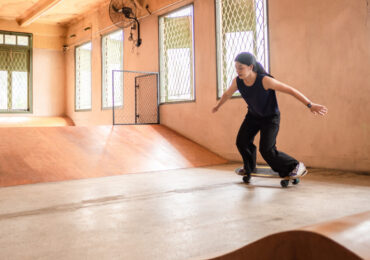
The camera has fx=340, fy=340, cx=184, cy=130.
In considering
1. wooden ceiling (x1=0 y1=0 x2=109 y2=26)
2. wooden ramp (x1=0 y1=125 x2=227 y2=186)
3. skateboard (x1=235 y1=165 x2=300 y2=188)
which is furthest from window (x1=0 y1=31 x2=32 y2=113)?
skateboard (x1=235 y1=165 x2=300 y2=188)

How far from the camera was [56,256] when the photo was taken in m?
1.51

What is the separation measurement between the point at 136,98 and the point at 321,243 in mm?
7931

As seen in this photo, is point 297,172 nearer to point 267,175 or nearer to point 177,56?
point 267,175

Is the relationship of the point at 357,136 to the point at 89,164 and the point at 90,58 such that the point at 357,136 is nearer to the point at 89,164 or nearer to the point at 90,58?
the point at 89,164

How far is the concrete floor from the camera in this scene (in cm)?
163

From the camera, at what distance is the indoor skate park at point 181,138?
68.2 inches

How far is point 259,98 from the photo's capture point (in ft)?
10.6

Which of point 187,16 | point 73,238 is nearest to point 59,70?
point 187,16

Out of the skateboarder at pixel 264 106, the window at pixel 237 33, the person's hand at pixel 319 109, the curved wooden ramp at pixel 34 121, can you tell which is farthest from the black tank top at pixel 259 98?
the curved wooden ramp at pixel 34 121

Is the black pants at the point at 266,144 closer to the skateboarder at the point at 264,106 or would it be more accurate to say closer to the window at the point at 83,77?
the skateboarder at the point at 264,106

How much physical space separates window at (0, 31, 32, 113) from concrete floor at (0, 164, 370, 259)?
7.98m

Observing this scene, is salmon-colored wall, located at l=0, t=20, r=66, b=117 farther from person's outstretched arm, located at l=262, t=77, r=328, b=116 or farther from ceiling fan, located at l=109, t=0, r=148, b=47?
person's outstretched arm, located at l=262, t=77, r=328, b=116

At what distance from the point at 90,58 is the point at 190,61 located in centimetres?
481

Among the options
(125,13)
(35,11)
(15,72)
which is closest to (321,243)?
(125,13)
